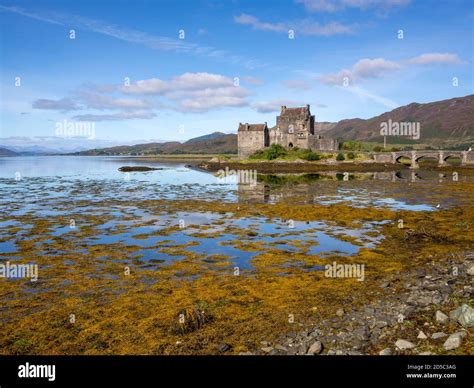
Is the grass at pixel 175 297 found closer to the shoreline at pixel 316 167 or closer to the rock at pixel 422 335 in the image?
the rock at pixel 422 335

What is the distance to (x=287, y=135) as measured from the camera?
131 meters

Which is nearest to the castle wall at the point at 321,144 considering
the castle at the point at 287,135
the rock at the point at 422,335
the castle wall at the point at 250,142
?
the castle at the point at 287,135

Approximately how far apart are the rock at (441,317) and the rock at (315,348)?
12.4 feet

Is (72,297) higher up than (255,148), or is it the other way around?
(255,148)

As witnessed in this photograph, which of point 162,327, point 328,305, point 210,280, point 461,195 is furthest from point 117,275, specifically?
point 461,195

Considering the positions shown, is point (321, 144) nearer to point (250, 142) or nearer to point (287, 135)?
point (287, 135)

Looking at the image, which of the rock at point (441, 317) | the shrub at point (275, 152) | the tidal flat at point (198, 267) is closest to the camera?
the rock at point (441, 317)

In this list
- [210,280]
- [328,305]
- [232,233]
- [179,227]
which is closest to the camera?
[328,305]

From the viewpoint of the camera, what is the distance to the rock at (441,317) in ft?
34.7

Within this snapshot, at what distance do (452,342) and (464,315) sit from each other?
152 cm
